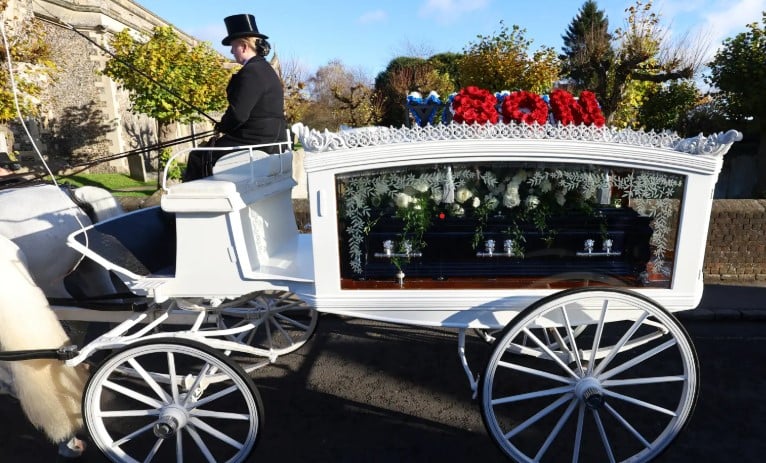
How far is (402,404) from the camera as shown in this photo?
9.23ft

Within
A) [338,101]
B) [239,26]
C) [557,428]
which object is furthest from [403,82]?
[557,428]

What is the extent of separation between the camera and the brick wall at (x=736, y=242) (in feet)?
15.1

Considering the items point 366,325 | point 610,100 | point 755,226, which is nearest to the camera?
point 366,325

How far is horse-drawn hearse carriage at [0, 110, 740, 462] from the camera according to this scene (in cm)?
190

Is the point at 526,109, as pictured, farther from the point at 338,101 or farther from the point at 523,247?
the point at 338,101

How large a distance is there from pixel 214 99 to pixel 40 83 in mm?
3160

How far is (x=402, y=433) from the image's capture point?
2.55 m

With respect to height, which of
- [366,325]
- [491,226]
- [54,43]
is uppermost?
[54,43]

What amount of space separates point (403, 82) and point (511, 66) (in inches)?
373

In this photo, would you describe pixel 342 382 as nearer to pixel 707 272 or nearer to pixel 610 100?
pixel 707 272

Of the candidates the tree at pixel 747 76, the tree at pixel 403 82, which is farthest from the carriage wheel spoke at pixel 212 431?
the tree at pixel 403 82

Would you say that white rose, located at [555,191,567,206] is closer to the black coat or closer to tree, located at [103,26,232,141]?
the black coat

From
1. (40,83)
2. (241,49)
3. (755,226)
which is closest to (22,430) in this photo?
(241,49)

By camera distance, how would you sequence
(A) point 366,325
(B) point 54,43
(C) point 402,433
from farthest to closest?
1. (B) point 54,43
2. (A) point 366,325
3. (C) point 402,433
